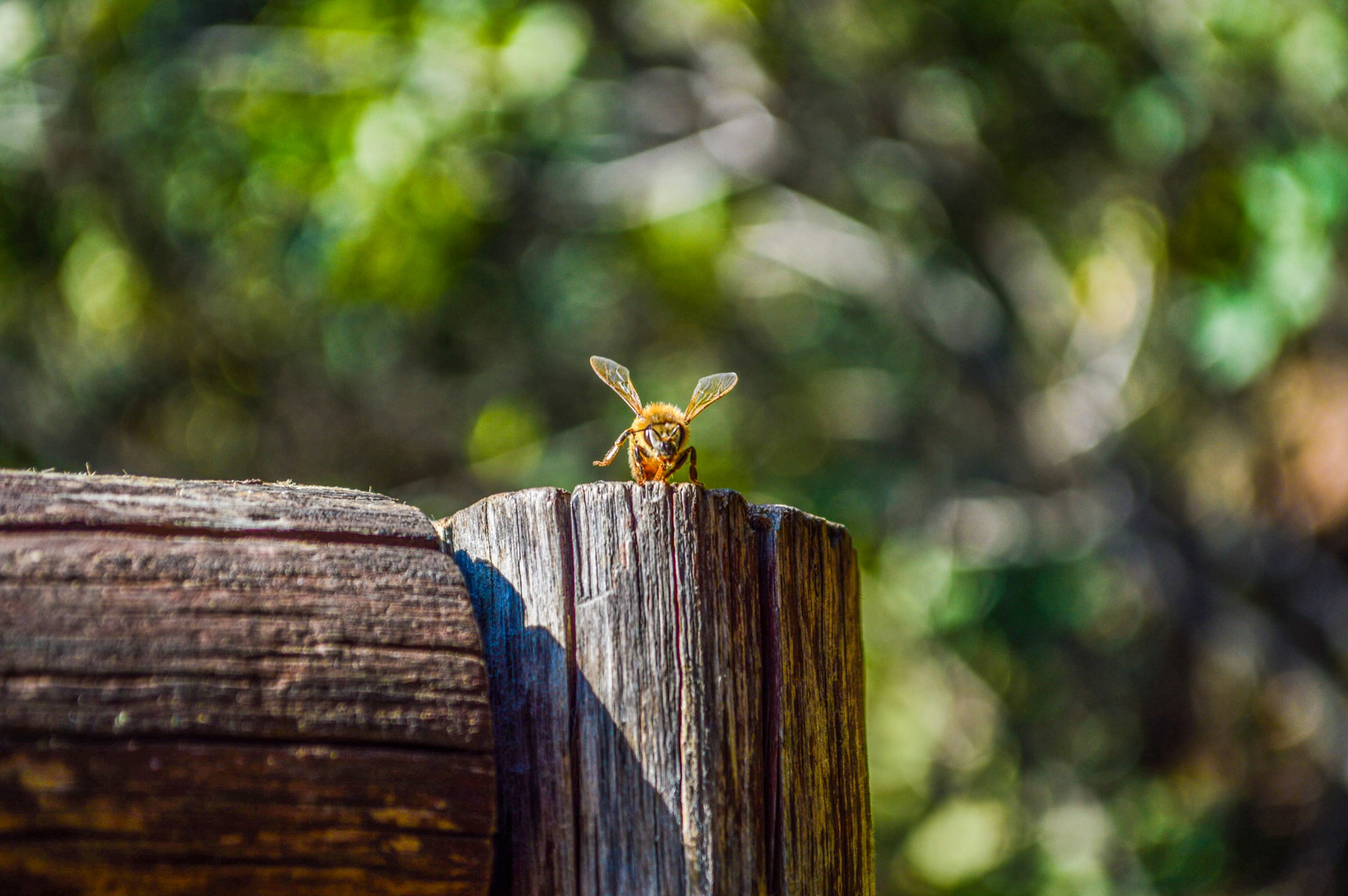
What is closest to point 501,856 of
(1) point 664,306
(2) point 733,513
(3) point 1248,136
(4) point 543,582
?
(4) point 543,582

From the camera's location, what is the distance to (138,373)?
21.8ft

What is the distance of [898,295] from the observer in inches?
200

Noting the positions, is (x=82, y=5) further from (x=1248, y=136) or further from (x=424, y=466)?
(x=1248, y=136)

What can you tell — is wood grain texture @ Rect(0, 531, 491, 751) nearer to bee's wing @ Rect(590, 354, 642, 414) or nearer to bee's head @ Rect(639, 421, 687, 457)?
bee's head @ Rect(639, 421, 687, 457)

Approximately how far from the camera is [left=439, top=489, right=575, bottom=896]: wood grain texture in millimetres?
1063

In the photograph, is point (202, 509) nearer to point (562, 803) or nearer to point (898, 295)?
point (562, 803)

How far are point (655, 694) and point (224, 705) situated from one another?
1.24ft

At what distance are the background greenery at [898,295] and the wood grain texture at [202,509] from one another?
275 cm

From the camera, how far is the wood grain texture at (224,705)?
87 cm

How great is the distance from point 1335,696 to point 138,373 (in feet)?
20.4

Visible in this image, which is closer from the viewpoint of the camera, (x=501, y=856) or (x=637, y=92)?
(x=501, y=856)

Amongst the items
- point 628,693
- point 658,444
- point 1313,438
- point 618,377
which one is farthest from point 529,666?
point 1313,438

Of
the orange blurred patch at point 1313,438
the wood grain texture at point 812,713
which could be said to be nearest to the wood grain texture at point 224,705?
the wood grain texture at point 812,713

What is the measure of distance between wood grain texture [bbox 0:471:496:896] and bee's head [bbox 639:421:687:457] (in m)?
0.83
